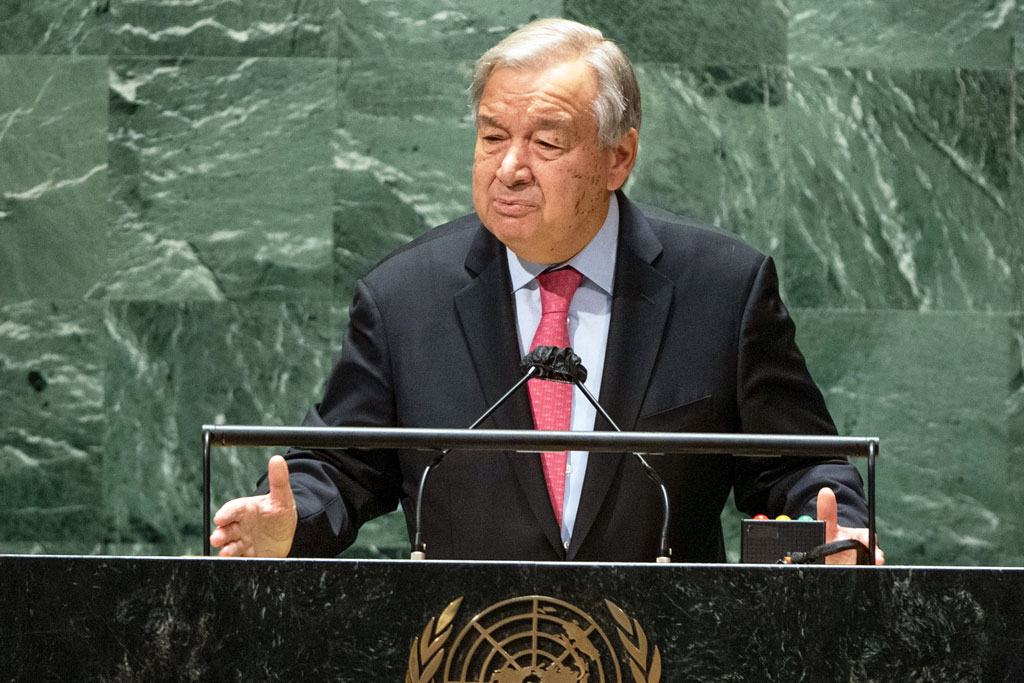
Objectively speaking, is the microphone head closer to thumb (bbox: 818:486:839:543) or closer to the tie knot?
thumb (bbox: 818:486:839:543)

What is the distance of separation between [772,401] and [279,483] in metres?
1.07

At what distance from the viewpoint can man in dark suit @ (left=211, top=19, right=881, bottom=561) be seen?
2.62 metres

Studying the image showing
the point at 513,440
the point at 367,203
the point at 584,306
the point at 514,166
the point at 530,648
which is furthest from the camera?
the point at 367,203

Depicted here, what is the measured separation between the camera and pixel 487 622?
62.9 inches

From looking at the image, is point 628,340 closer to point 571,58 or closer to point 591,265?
point 591,265

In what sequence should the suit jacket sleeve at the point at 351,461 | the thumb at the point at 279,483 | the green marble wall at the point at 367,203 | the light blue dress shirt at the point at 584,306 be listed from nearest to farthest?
the thumb at the point at 279,483, the suit jacket sleeve at the point at 351,461, the light blue dress shirt at the point at 584,306, the green marble wall at the point at 367,203

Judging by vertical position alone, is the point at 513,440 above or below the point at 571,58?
below

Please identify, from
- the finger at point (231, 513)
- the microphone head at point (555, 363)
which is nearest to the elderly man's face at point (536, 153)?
the microphone head at point (555, 363)

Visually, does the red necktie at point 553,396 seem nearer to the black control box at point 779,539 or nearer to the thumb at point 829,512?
the thumb at point 829,512

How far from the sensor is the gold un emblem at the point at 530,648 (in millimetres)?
1582

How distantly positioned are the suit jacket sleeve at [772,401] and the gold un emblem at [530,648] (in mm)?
971

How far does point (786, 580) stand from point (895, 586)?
4.8 inches

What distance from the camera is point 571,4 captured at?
432 cm

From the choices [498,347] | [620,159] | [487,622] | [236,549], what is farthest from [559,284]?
[487,622]
